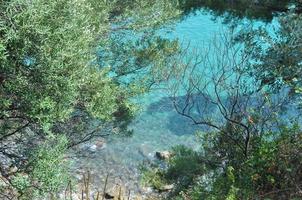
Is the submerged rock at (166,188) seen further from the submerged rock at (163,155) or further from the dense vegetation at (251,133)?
the submerged rock at (163,155)

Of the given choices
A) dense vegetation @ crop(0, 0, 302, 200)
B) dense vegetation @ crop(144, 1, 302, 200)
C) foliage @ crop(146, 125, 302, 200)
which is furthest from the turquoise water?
foliage @ crop(146, 125, 302, 200)

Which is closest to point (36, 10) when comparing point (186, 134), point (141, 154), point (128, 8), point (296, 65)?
point (128, 8)

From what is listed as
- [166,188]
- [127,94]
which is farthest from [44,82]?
[166,188]

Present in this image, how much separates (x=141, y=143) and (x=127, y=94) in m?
3.69

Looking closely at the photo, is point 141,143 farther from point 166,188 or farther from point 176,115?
point 166,188

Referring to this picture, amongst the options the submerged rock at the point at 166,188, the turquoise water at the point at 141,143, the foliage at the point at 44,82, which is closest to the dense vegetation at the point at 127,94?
the foliage at the point at 44,82

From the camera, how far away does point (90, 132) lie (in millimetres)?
12648

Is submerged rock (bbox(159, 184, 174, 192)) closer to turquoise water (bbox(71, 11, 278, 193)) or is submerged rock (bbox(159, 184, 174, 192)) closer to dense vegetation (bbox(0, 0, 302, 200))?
dense vegetation (bbox(0, 0, 302, 200))

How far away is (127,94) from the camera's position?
39.5 feet

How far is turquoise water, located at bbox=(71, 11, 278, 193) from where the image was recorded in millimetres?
14039

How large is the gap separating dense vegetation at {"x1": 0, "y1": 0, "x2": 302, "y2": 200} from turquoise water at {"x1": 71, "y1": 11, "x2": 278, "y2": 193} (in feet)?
2.05

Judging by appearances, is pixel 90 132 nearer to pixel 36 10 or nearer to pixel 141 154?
pixel 141 154

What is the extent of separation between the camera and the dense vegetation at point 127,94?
8.05 m

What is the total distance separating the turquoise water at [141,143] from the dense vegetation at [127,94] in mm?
625
